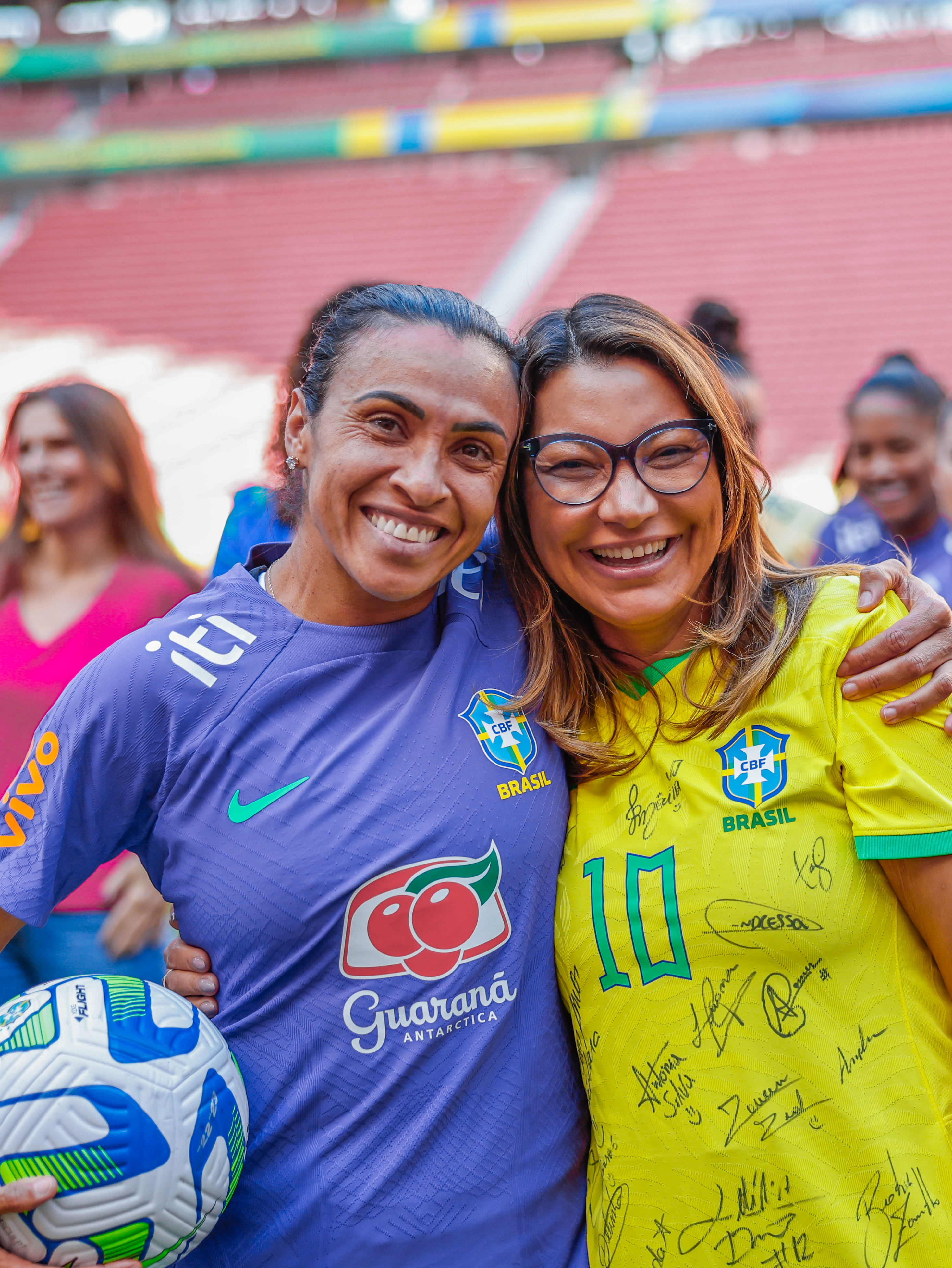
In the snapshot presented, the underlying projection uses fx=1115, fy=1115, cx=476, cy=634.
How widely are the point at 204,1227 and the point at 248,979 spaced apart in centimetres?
35

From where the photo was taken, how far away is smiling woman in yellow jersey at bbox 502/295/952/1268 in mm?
1655

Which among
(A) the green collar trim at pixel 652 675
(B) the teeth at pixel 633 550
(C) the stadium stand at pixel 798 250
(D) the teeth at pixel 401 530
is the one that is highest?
(C) the stadium stand at pixel 798 250

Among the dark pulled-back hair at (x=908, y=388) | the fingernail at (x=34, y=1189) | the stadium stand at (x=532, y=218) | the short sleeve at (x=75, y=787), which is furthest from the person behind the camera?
the stadium stand at (x=532, y=218)

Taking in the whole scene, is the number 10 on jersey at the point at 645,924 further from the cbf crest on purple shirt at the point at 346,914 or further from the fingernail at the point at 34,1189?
the fingernail at the point at 34,1189

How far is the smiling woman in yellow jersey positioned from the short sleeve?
0.69 meters

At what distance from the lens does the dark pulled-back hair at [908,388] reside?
15.4 ft

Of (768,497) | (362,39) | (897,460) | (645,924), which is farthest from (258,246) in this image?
(645,924)

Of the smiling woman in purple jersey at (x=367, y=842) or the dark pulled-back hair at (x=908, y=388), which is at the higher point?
the dark pulled-back hair at (x=908, y=388)

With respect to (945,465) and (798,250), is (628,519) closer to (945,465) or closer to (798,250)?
(945,465)

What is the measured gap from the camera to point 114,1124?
5.06ft

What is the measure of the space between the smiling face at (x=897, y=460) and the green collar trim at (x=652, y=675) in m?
2.90

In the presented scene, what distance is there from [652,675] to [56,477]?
8.76 feet

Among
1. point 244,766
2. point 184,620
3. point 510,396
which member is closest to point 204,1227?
point 244,766
